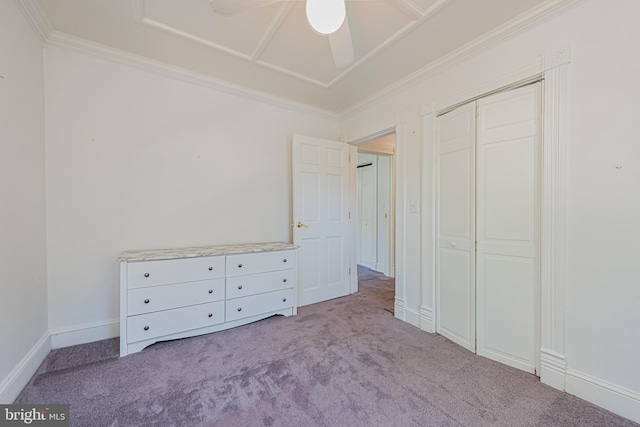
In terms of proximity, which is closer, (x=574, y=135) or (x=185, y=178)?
(x=574, y=135)

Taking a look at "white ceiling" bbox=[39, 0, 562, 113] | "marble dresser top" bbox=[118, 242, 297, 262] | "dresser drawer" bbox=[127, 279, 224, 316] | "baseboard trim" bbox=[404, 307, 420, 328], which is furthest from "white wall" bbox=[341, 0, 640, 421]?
"dresser drawer" bbox=[127, 279, 224, 316]

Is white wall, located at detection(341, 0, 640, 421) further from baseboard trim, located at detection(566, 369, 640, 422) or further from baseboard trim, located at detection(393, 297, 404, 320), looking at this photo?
baseboard trim, located at detection(393, 297, 404, 320)

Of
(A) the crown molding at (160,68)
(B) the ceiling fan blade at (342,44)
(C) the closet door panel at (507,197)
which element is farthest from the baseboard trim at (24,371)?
(C) the closet door panel at (507,197)

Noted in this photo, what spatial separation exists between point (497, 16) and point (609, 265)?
1.76 metres

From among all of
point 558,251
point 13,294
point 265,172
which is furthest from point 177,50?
point 558,251

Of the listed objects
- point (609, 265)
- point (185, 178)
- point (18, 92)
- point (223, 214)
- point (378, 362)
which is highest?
point (18, 92)

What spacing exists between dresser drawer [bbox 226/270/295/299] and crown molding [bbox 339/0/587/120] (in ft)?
7.44

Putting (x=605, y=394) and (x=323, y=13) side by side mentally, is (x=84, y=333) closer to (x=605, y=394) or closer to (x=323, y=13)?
(x=323, y=13)

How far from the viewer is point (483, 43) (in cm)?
204

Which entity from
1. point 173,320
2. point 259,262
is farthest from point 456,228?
point 173,320

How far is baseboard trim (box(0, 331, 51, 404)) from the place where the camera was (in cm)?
145

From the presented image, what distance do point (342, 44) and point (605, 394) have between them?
2.55 meters

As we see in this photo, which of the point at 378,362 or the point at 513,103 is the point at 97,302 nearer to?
the point at 378,362

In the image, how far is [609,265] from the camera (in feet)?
4.85
